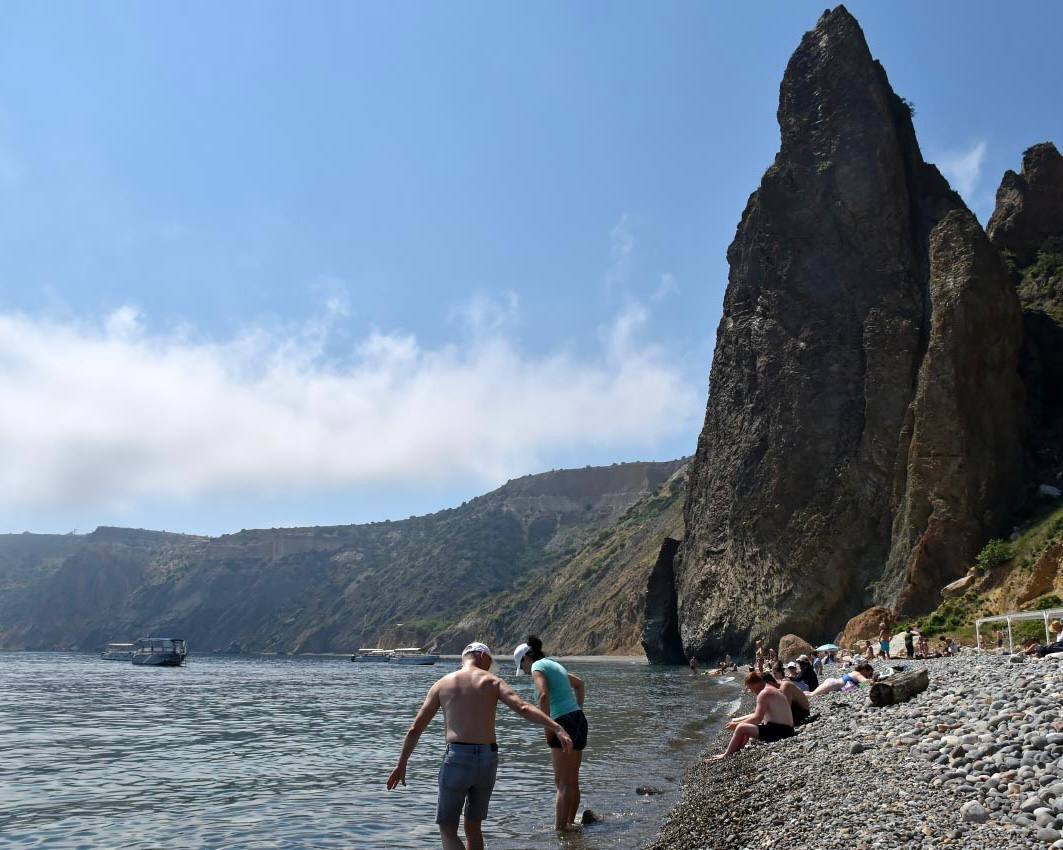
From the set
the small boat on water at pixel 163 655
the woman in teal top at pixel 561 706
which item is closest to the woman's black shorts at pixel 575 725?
the woman in teal top at pixel 561 706

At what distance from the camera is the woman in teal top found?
948 centimetres

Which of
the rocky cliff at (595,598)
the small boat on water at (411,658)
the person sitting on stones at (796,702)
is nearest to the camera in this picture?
the person sitting on stones at (796,702)

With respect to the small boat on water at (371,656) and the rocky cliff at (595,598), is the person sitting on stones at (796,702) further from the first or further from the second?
the small boat on water at (371,656)

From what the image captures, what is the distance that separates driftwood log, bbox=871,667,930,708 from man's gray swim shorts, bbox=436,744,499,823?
958 centimetres

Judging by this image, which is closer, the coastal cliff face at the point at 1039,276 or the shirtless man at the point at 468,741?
the shirtless man at the point at 468,741

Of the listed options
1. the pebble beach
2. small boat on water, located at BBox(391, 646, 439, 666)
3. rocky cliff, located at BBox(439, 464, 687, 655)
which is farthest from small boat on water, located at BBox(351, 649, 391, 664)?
the pebble beach

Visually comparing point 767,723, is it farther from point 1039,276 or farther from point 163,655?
point 163,655

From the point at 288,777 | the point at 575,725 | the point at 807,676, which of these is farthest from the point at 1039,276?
the point at 575,725

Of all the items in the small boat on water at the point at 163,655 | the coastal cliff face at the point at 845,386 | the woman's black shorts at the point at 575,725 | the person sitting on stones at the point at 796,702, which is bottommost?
the small boat on water at the point at 163,655

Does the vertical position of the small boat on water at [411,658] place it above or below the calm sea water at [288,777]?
below

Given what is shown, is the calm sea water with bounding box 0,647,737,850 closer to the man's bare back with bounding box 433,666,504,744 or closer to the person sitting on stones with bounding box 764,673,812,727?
the person sitting on stones with bounding box 764,673,812,727

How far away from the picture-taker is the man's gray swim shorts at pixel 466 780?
694cm

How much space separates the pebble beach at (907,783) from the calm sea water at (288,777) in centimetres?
135

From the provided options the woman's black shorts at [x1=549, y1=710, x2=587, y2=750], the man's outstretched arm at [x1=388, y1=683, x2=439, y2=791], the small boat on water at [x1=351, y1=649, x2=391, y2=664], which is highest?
the man's outstretched arm at [x1=388, y1=683, x2=439, y2=791]
